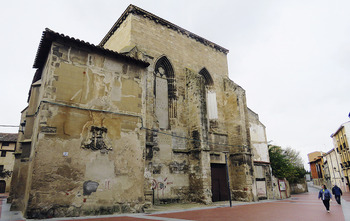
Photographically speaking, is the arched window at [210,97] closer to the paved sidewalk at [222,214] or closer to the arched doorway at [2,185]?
the paved sidewalk at [222,214]

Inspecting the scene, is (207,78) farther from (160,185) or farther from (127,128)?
(127,128)

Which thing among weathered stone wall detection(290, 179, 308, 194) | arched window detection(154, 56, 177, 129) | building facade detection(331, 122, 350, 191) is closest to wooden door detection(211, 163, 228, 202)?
arched window detection(154, 56, 177, 129)

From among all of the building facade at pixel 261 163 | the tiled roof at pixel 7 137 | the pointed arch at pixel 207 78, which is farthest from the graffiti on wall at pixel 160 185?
the tiled roof at pixel 7 137

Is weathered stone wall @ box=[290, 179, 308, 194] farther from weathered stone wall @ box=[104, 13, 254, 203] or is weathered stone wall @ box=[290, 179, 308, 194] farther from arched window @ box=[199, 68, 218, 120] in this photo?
arched window @ box=[199, 68, 218, 120]

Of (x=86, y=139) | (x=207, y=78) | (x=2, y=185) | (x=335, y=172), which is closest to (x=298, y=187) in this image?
(x=335, y=172)

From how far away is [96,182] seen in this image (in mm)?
8461

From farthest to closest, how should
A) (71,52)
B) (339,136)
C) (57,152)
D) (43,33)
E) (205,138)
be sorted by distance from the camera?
1. (339,136)
2. (205,138)
3. (71,52)
4. (43,33)
5. (57,152)

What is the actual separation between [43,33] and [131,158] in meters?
5.80

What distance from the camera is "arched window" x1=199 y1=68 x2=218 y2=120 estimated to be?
16861mm

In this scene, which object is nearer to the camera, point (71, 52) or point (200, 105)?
point (71, 52)

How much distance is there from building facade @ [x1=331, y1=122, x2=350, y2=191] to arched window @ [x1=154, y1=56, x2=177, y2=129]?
31127mm

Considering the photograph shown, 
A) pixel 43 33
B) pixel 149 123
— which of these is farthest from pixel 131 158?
pixel 43 33

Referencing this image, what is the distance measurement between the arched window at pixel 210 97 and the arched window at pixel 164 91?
3092mm

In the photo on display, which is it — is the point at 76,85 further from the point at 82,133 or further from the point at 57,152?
the point at 57,152
